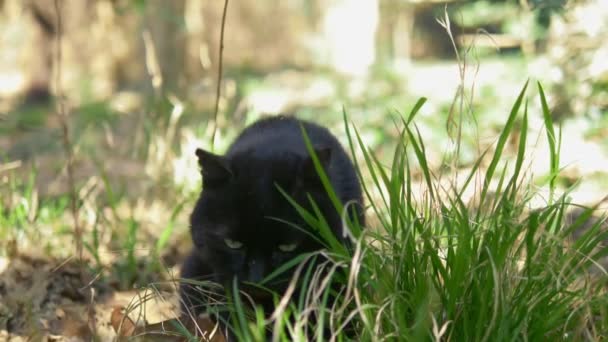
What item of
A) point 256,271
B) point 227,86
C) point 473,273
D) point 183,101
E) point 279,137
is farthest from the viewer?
point 183,101

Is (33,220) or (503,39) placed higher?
(503,39)

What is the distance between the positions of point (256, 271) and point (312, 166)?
0.37 m

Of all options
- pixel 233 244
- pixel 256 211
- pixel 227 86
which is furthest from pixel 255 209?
pixel 227 86

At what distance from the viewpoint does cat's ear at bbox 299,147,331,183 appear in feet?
7.46

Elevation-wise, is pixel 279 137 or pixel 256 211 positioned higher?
pixel 279 137

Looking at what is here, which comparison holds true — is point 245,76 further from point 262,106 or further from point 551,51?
point 551,51

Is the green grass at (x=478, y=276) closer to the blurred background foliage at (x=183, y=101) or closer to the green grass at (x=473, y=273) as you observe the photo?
the green grass at (x=473, y=273)

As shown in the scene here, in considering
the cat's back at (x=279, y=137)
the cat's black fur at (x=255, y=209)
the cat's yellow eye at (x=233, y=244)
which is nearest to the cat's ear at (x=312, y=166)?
the cat's black fur at (x=255, y=209)

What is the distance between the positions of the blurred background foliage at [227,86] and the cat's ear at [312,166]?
1.02 ft

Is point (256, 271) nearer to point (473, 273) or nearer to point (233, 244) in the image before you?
point (233, 244)

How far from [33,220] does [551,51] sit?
4.10 meters

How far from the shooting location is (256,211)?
235 centimetres

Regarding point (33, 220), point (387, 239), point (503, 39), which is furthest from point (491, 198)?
point (503, 39)

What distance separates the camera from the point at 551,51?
5.79m
